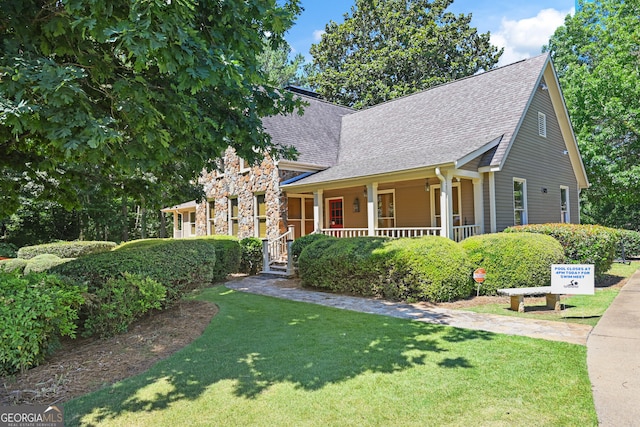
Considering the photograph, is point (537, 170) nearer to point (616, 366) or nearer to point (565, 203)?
point (565, 203)

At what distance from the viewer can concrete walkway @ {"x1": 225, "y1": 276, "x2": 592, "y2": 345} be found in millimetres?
5680

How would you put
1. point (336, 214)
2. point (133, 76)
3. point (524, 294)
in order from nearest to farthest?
point (133, 76) < point (524, 294) < point (336, 214)

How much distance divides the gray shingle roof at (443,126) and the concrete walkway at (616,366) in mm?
5126

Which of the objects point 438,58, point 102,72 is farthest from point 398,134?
point 438,58

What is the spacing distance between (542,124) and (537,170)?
177cm

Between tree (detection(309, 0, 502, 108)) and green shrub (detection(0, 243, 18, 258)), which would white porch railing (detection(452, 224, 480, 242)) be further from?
green shrub (detection(0, 243, 18, 258))

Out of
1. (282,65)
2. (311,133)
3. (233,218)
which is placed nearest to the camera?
(311,133)

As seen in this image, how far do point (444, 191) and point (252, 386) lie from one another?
26.1 feet

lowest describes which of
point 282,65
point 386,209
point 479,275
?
point 479,275

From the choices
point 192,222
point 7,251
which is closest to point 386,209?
point 192,222

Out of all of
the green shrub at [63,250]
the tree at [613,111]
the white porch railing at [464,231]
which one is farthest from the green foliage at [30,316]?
the tree at [613,111]

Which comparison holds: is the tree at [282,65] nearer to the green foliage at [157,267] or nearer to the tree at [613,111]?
the tree at [613,111]

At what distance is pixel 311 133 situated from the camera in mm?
17172

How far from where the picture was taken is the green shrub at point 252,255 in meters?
14.1
